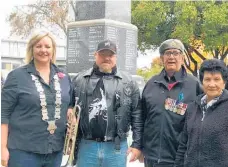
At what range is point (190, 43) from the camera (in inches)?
1045

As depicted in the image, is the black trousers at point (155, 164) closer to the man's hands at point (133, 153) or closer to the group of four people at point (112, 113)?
the group of four people at point (112, 113)

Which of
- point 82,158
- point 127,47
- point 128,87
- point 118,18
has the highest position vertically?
point 118,18

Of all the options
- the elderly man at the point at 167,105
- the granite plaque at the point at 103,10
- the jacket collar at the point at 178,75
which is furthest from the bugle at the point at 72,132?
the granite plaque at the point at 103,10

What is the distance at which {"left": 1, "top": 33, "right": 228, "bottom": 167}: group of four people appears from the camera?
362 cm

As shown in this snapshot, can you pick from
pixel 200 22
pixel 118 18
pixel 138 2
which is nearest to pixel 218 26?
pixel 200 22

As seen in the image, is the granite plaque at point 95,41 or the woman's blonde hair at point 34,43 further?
the granite plaque at point 95,41

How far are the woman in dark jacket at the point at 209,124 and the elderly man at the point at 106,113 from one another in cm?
80

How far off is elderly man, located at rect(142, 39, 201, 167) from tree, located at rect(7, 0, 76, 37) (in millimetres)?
21511

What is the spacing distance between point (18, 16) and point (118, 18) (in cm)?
1966

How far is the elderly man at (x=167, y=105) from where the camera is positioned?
4.20m

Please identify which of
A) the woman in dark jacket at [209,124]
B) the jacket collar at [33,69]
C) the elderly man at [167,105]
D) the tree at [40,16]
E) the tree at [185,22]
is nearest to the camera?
the woman in dark jacket at [209,124]

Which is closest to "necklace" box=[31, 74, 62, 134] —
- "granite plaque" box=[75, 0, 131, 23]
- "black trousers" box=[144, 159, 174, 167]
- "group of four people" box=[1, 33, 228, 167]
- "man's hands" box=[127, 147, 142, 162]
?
"group of four people" box=[1, 33, 228, 167]

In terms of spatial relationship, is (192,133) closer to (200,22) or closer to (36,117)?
(36,117)

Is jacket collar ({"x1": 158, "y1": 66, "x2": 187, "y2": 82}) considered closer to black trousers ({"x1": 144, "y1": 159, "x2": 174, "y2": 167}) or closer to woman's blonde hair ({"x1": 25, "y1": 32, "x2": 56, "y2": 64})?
black trousers ({"x1": 144, "y1": 159, "x2": 174, "y2": 167})
